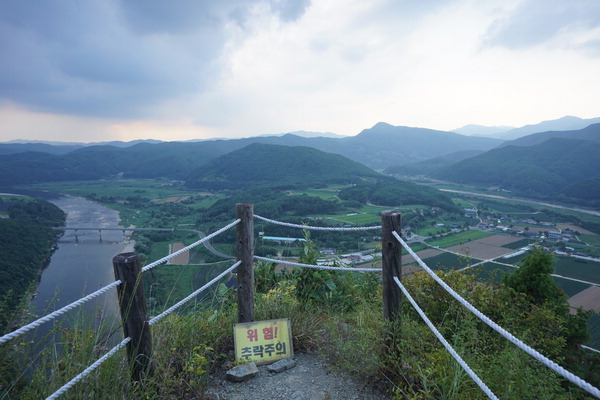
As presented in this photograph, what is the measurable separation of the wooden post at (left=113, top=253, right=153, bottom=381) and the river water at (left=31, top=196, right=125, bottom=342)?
21 centimetres

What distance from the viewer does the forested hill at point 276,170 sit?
8438 centimetres

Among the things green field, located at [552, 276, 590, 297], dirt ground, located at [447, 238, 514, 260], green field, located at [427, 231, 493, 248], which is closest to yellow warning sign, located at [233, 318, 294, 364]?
green field, located at [552, 276, 590, 297]

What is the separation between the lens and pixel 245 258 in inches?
112

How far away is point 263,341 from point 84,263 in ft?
91.0

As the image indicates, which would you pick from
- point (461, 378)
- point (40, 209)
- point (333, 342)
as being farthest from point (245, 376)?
point (40, 209)

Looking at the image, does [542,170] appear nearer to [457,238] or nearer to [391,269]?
[457,238]

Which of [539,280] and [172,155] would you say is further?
[172,155]

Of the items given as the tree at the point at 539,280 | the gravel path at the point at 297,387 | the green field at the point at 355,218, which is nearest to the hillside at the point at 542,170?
the green field at the point at 355,218

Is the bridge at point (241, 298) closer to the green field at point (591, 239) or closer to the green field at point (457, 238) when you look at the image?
the green field at point (457, 238)

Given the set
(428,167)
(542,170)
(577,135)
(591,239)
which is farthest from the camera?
(428,167)

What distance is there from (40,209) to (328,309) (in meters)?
58.1

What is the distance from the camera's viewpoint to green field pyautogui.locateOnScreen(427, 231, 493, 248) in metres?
30.1

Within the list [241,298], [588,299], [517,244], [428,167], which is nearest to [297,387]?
[241,298]

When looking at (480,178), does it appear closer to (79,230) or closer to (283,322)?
(79,230)
